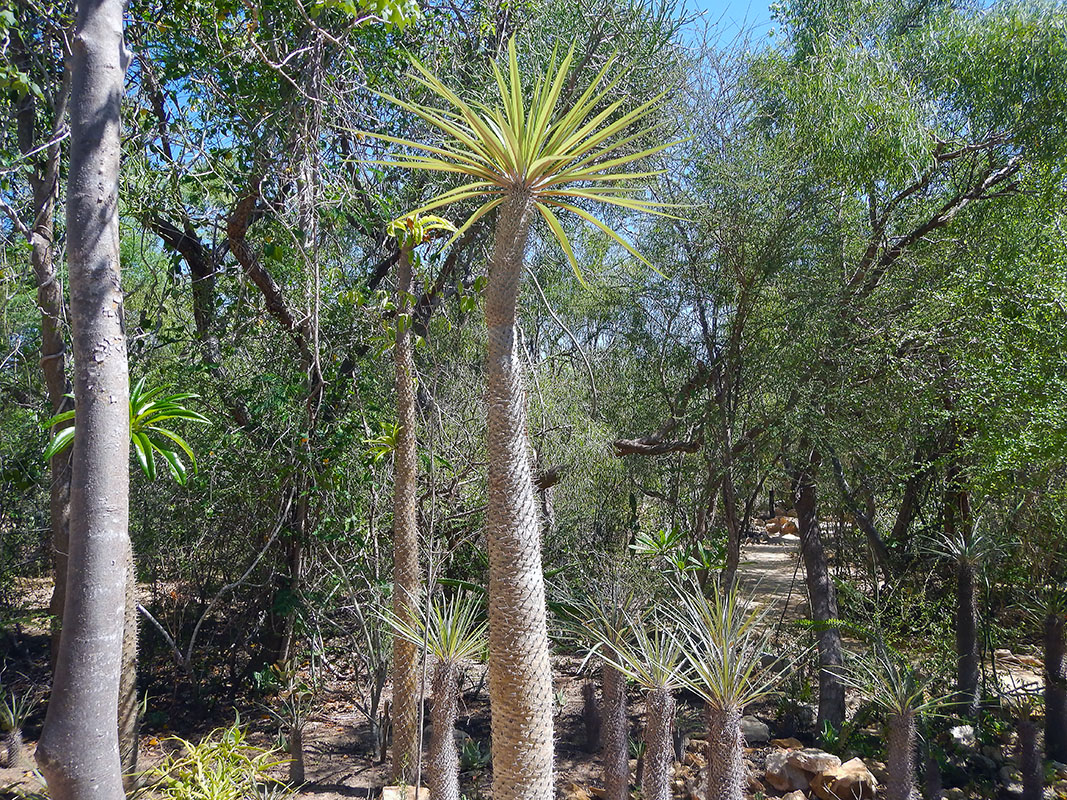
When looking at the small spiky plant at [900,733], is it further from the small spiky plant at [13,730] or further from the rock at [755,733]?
the small spiky plant at [13,730]

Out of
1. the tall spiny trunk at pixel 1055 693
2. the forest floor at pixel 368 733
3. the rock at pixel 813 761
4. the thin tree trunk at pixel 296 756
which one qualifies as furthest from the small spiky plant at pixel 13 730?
the tall spiny trunk at pixel 1055 693

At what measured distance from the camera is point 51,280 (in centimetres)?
471

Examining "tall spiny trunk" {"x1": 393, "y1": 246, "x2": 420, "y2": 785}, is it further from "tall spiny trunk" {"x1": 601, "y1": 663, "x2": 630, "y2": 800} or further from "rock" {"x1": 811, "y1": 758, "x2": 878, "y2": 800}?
"rock" {"x1": 811, "y1": 758, "x2": 878, "y2": 800}

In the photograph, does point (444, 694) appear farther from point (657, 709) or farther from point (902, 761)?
point (902, 761)

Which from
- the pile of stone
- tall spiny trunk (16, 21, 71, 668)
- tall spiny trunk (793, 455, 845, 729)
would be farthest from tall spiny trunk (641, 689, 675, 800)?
tall spiny trunk (16, 21, 71, 668)

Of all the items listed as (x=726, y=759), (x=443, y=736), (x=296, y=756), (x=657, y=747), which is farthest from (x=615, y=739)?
(x=296, y=756)

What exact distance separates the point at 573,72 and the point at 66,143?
3.89 m

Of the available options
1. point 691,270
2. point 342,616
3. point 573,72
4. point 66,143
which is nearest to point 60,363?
point 66,143

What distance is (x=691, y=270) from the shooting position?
6801mm

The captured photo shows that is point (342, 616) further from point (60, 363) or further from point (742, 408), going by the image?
point (742, 408)

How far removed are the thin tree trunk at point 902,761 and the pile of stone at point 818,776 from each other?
0.93 m

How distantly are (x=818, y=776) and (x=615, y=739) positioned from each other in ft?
7.01

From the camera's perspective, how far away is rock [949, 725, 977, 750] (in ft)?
21.5

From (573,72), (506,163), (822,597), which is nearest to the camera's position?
(506,163)
